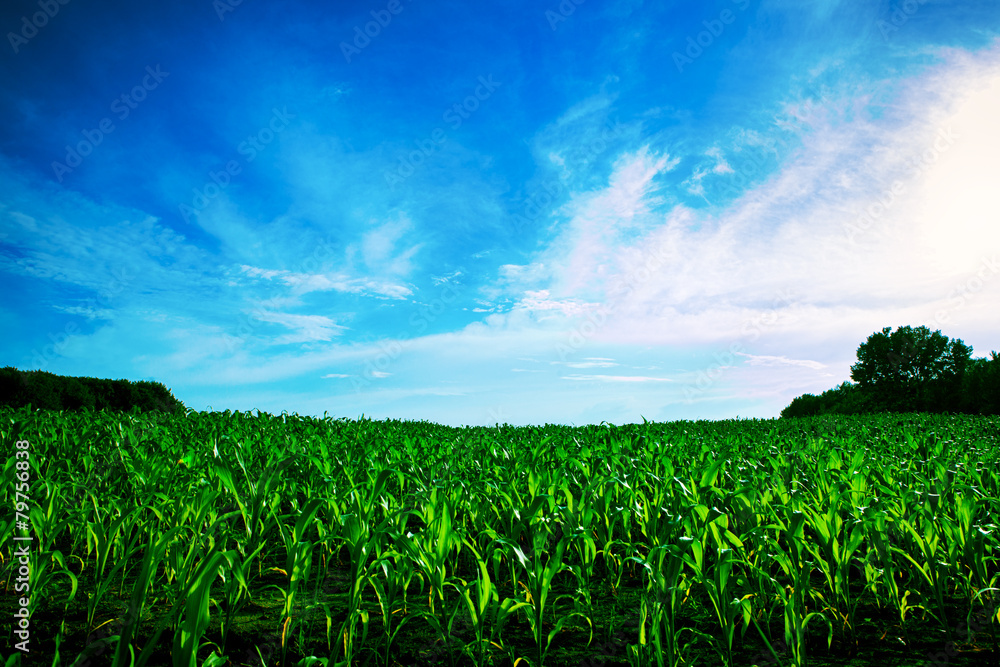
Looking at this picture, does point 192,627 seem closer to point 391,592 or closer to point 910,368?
point 391,592

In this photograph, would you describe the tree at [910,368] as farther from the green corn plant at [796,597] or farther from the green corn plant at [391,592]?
the green corn plant at [391,592]

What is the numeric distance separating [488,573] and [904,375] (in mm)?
45687

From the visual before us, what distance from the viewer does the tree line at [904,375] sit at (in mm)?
35406

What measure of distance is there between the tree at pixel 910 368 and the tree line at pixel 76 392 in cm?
4228

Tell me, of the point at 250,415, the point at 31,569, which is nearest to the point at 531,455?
the point at 31,569

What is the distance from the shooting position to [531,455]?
6082 millimetres

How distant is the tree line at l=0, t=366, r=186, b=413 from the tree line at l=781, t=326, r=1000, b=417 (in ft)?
121

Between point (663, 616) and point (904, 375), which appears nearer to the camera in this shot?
point (663, 616)

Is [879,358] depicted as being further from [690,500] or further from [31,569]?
[31,569]

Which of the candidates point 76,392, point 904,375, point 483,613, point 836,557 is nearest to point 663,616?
point 483,613

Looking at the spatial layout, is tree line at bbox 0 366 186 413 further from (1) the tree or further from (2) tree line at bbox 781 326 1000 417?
(1) the tree

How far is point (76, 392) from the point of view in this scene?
15320mm

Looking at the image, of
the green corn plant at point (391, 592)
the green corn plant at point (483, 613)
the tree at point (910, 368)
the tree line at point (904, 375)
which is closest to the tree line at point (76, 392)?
the green corn plant at point (391, 592)

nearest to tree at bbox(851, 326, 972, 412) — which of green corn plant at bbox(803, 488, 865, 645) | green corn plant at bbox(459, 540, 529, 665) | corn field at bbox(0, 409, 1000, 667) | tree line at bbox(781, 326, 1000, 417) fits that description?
tree line at bbox(781, 326, 1000, 417)
